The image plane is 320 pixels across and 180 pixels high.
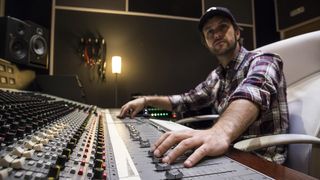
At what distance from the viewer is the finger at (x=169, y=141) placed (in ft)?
1.80

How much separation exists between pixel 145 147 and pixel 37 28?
1.93 meters

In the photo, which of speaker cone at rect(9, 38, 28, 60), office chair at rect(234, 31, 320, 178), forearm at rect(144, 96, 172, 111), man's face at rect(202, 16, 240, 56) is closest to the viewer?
office chair at rect(234, 31, 320, 178)

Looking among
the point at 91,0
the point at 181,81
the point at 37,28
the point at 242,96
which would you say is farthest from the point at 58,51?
the point at 242,96

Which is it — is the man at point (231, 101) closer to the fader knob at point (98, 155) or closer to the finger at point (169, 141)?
the finger at point (169, 141)

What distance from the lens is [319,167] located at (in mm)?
874

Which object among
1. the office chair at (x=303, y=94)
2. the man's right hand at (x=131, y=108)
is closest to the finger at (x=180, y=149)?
the office chair at (x=303, y=94)

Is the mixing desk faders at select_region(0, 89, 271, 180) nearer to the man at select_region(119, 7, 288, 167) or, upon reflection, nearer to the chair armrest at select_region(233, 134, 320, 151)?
the man at select_region(119, 7, 288, 167)

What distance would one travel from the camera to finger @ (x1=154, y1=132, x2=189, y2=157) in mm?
547

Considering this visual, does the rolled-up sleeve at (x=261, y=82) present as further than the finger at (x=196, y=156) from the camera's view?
Yes

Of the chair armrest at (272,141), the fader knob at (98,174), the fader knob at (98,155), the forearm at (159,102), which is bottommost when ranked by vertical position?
the chair armrest at (272,141)

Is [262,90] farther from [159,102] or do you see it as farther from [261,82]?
[159,102]

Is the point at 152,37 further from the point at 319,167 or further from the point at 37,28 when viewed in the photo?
the point at 319,167

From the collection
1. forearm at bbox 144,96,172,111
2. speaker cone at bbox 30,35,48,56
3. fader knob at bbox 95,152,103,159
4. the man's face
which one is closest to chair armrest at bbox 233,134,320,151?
fader knob at bbox 95,152,103,159

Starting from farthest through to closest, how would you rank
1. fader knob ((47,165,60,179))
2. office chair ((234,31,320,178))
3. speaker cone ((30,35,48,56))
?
Answer: 1. speaker cone ((30,35,48,56))
2. office chair ((234,31,320,178))
3. fader knob ((47,165,60,179))
